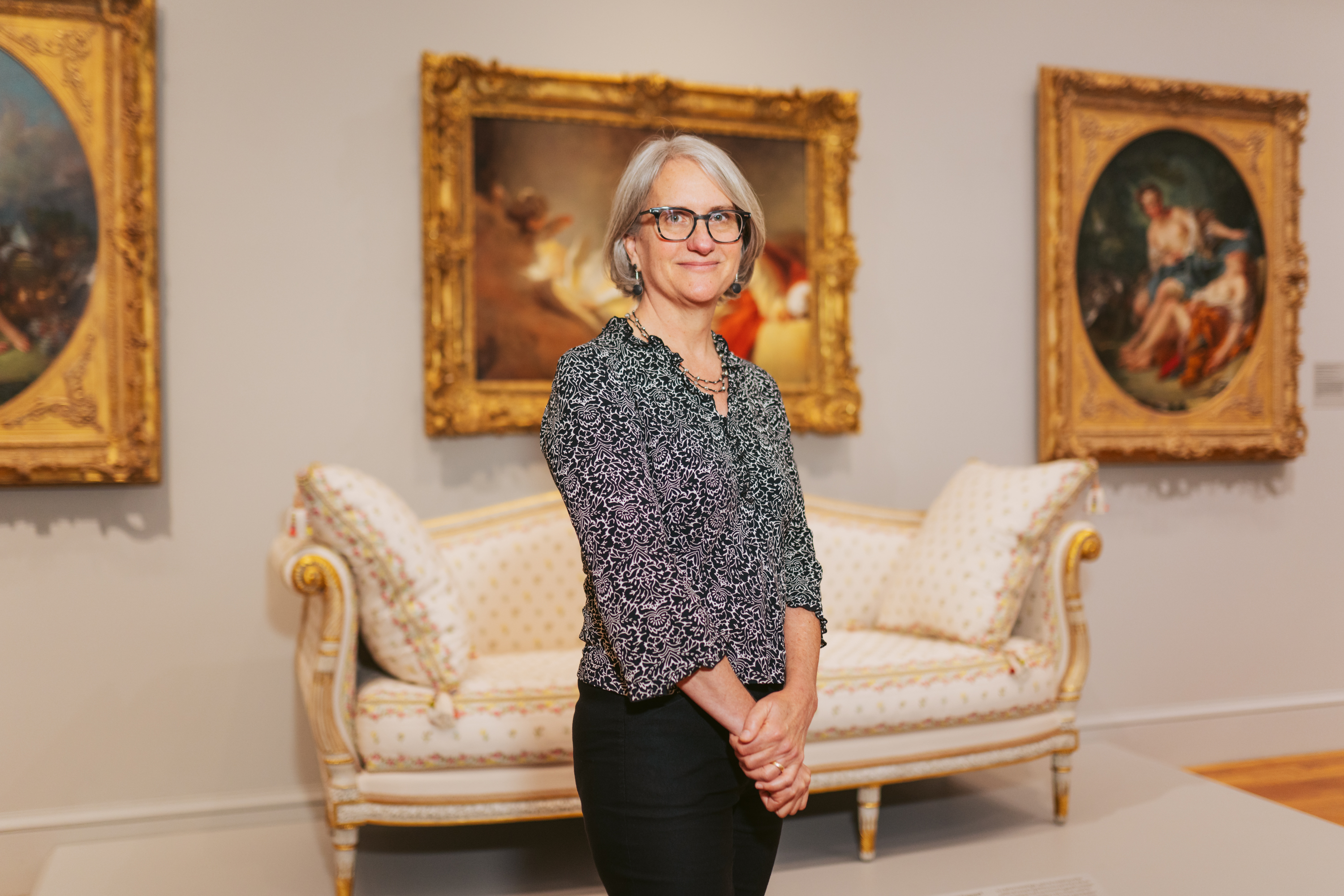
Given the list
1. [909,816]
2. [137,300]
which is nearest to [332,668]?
[137,300]

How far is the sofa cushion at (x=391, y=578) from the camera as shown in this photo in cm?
265

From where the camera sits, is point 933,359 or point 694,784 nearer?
point 694,784

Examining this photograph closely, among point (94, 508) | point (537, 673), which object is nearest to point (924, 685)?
point (537, 673)

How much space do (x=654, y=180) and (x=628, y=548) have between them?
0.54m

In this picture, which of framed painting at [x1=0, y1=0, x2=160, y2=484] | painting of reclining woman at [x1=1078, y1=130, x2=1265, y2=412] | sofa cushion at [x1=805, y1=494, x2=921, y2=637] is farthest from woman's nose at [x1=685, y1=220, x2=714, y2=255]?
painting of reclining woman at [x1=1078, y1=130, x2=1265, y2=412]

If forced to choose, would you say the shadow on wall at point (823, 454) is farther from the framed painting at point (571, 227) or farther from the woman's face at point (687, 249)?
the woman's face at point (687, 249)

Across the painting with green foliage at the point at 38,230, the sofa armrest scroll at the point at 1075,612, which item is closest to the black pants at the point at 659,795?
the sofa armrest scroll at the point at 1075,612

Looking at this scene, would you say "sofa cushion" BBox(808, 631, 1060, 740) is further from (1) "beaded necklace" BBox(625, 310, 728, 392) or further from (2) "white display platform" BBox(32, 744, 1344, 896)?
(1) "beaded necklace" BBox(625, 310, 728, 392)

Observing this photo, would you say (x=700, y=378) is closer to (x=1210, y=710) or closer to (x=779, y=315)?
(x=779, y=315)

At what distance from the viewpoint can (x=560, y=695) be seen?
9.02 ft

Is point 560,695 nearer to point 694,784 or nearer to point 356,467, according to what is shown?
point 356,467

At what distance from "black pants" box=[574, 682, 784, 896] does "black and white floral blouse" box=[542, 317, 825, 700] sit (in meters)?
0.06

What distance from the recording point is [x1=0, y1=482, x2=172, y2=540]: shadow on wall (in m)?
3.24

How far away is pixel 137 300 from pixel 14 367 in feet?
1.36
